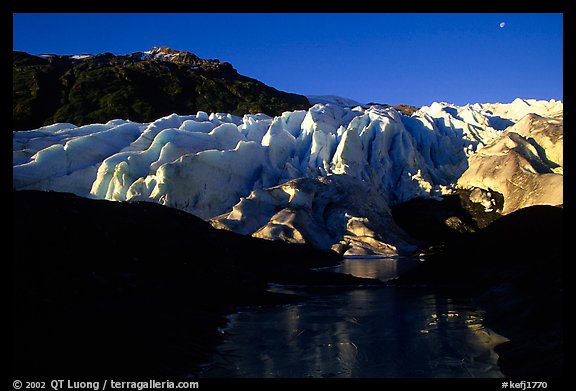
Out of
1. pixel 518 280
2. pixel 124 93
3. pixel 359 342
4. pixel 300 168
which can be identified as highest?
pixel 124 93

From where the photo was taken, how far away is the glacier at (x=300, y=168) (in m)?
32.1

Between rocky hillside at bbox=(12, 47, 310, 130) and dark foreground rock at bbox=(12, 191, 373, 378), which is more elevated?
rocky hillside at bbox=(12, 47, 310, 130)

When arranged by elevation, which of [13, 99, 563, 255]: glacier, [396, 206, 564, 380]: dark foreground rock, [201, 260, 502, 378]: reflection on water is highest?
[13, 99, 563, 255]: glacier

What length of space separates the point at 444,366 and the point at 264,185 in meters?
27.4

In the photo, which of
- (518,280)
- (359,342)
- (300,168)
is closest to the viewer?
(359,342)

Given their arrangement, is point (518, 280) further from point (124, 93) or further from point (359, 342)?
point (124, 93)

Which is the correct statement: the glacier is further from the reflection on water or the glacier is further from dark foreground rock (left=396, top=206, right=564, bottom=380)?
the reflection on water

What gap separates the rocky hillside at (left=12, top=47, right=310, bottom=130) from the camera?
65500 mm

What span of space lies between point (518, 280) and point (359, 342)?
513cm

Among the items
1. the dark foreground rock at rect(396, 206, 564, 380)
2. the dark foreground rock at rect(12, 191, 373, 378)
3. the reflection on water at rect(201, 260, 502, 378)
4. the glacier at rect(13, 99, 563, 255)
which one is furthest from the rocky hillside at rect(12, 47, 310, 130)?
the reflection on water at rect(201, 260, 502, 378)

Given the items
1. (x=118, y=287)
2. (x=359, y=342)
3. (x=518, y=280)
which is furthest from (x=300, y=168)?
(x=359, y=342)

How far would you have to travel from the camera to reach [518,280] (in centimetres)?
1341

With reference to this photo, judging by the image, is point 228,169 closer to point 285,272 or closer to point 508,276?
point 285,272

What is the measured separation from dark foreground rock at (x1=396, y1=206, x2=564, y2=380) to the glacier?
11494 mm
